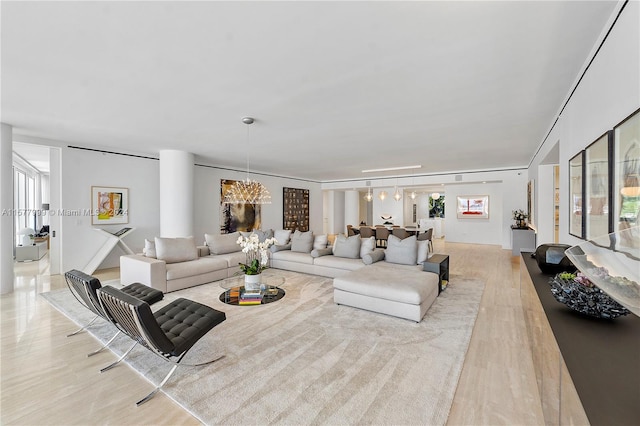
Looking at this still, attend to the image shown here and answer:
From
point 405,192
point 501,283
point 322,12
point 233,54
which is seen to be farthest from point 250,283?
point 405,192

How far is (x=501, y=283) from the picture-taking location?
205 inches

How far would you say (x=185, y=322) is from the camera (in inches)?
104

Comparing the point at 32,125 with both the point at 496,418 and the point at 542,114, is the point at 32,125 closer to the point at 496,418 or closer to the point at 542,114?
the point at 496,418

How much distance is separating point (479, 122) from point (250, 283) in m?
4.17

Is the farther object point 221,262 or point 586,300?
point 221,262

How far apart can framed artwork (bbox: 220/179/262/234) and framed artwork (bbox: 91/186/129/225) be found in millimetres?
2574

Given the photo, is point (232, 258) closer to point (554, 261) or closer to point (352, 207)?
point (554, 261)

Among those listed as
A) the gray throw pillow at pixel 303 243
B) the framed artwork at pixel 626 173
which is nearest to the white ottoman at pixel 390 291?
the framed artwork at pixel 626 173

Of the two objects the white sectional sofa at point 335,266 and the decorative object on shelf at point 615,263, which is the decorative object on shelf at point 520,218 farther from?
the decorative object on shelf at point 615,263

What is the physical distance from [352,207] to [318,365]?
40.9 ft

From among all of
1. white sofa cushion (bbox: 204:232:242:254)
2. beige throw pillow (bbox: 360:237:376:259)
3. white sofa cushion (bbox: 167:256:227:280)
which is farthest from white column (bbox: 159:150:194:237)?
beige throw pillow (bbox: 360:237:376:259)

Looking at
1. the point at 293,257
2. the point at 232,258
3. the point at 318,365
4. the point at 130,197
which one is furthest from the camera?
the point at 130,197

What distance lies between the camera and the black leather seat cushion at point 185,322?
2.33m

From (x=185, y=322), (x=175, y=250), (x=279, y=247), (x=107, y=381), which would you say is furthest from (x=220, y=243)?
(x=107, y=381)
